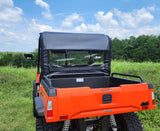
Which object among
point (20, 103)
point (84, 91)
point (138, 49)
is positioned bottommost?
point (20, 103)

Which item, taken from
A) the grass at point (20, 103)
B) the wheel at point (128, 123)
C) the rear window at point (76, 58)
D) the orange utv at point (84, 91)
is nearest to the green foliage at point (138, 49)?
the grass at point (20, 103)

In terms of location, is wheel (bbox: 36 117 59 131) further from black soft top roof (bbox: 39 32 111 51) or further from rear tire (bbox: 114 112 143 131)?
black soft top roof (bbox: 39 32 111 51)

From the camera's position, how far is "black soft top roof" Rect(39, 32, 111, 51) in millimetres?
3551

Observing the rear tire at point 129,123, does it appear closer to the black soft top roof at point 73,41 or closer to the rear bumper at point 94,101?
the rear bumper at point 94,101

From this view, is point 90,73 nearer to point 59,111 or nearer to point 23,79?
point 59,111

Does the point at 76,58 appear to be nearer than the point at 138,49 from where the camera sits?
Yes

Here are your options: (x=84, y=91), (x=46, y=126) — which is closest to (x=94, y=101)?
(x=84, y=91)

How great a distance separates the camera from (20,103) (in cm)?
617

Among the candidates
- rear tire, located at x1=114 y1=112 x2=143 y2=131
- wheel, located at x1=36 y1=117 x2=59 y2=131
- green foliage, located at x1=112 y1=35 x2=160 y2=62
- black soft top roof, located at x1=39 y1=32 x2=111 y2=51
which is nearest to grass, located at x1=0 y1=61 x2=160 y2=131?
rear tire, located at x1=114 y1=112 x2=143 y2=131

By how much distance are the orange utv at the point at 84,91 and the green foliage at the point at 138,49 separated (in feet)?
92.3

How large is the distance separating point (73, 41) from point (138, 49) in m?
34.8

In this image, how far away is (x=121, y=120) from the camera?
2.91 meters

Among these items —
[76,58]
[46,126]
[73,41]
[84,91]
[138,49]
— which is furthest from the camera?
[138,49]

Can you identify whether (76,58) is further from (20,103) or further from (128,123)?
(20,103)
